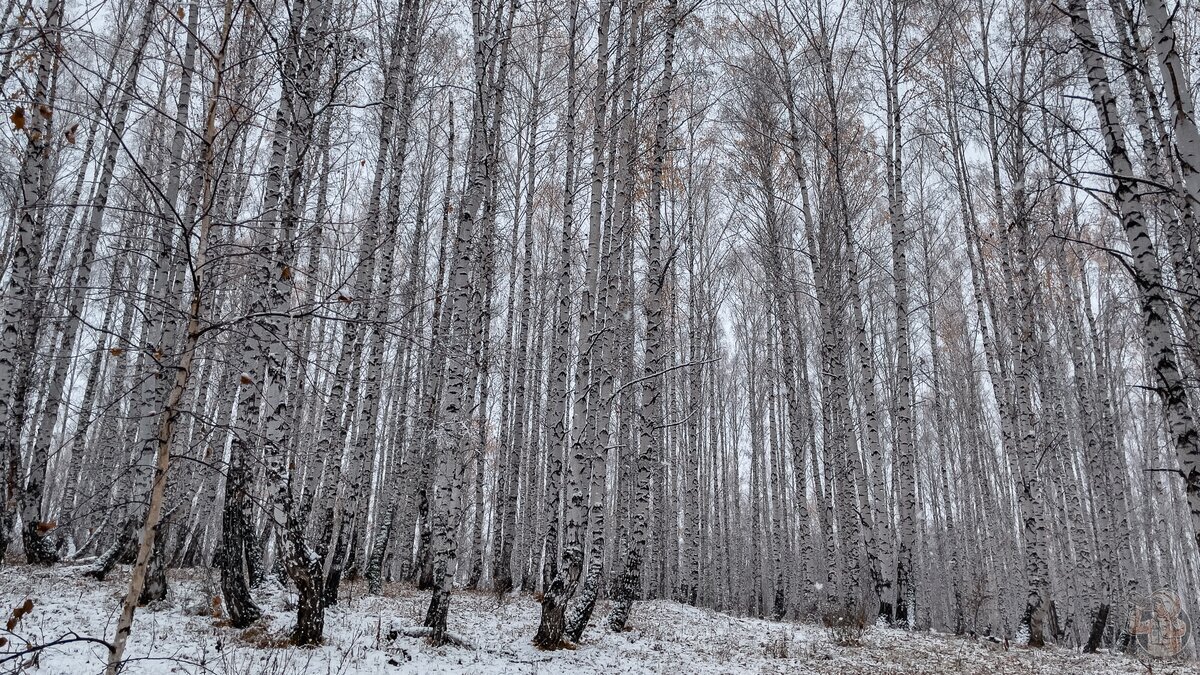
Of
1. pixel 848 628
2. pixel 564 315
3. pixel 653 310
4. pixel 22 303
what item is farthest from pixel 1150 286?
pixel 22 303

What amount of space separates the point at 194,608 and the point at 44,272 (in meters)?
8.00

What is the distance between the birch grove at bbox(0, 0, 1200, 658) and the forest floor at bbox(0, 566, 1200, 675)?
365 mm

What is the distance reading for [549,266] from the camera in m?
20.4

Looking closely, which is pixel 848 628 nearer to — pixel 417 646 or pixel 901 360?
pixel 901 360

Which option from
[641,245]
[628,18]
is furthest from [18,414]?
[641,245]

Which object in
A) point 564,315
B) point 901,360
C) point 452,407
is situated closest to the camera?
point 452,407

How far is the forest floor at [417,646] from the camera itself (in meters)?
5.19

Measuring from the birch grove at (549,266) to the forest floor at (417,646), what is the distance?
1.20ft

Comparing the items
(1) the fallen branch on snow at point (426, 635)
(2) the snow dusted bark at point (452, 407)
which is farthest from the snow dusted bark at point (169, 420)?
(1) the fallen branch on snow at point (426, 635)

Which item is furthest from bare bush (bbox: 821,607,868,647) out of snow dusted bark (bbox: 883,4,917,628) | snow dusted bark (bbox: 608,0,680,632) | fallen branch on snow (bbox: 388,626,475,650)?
fallen branch on snow (bbox: 388,626,475,650)

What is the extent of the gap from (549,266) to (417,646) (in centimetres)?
1503

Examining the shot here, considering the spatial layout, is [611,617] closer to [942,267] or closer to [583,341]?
[583,341]

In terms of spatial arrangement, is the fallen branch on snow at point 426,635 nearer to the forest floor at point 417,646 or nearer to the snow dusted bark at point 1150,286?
the forest floor at point 417,646

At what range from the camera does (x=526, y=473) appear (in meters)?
18.9
